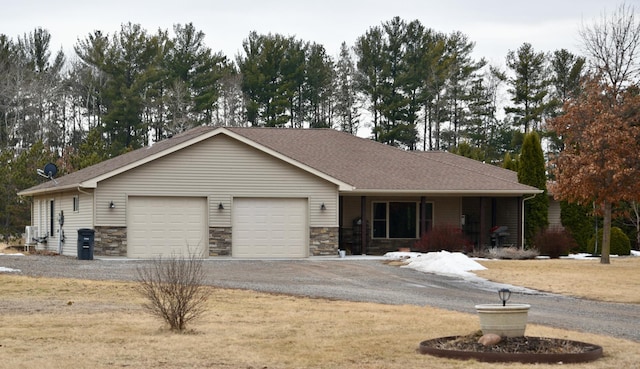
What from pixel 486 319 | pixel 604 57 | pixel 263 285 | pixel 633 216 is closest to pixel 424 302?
pixel 263 285

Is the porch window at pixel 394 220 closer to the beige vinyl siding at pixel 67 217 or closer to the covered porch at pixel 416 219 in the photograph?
the covered porch at pixel 416 219

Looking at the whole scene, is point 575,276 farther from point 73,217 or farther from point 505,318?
point 73,217

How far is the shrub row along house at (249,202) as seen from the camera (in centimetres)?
2989

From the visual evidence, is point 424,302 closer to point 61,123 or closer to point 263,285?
point 263,285

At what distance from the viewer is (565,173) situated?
3020 centimetres

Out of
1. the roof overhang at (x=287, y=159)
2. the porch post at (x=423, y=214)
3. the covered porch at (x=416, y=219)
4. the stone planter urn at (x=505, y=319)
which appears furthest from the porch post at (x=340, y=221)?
the stone planter urn at (x=505, y=319)

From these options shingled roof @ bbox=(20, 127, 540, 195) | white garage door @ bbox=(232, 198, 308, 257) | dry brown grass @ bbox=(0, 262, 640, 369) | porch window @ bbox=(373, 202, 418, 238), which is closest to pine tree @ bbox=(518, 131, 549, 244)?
shingled roof @ bbox=(20, 127, 540, 195)

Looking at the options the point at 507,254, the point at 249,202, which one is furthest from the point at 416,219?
the point at 249,202

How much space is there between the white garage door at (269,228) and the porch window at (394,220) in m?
4.52

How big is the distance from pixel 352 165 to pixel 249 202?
223 inches

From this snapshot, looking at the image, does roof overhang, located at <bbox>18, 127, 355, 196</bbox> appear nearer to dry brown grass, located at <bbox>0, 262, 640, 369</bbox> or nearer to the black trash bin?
the black trash bin

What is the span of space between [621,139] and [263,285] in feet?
44.0

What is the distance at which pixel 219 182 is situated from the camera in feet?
101

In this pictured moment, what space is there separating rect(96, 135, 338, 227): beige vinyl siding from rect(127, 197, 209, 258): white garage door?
0.28m
